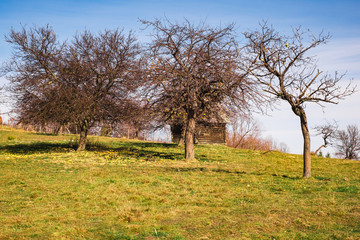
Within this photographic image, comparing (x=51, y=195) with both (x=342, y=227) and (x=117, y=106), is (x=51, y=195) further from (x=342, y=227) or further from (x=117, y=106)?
(x=117, y=106)

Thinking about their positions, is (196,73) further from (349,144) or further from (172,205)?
(349,144)

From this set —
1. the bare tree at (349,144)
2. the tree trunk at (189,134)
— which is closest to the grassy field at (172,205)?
the tree trunk at (189,134)

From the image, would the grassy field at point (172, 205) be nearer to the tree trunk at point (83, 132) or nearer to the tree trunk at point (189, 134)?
the tree trunk at point (189, 134)

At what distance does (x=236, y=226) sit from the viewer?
7449 millimetres

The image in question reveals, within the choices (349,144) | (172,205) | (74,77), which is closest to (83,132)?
(74,77)

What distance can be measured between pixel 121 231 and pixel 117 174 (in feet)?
28.1

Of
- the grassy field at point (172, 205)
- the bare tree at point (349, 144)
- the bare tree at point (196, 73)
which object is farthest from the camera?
the bare tree at point (349, 144)

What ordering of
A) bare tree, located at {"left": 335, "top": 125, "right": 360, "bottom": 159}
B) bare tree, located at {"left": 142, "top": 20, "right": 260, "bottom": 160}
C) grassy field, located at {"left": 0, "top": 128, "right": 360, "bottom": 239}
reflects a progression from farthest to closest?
bare tree, located at {"left": 335, "top": 125, "right": 360, "bottom": 159} → bare tree, located at {"left": 142, "top": 20, "right": 260, "bottom": 160} → grassy field, located at {"left": 0, "top": 128, "right": 360, "bottom": 239}

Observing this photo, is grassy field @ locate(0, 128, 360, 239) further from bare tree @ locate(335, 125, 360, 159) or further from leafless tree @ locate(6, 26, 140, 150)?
bare tree @ locate(335, 125, 360, 159)

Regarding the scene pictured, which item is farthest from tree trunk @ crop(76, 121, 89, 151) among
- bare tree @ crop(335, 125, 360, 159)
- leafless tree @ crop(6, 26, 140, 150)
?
bare tree @ crop(335, 125, 360, 159)

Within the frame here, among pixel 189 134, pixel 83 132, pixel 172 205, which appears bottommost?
pixel 172 205

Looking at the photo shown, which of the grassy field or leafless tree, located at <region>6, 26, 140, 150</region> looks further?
leafless tree, located at <region>6, 26, 140, 150</region>

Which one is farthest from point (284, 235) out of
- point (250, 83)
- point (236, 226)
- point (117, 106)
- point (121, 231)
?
point (117, 106)

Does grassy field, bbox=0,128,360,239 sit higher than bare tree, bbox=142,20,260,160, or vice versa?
bare tree, bbox=142,20,260,160
